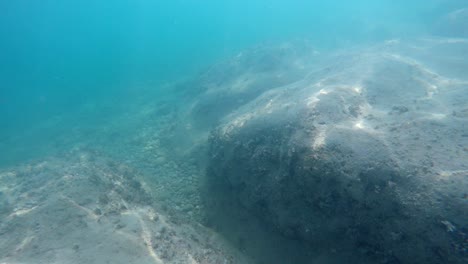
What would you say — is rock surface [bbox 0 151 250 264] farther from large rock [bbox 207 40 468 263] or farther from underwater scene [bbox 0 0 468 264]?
large rock [bbox 207 40 468 263]

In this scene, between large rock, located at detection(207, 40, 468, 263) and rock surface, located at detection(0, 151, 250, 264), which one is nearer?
large rock, located at detection(207, 40, 468, 263)

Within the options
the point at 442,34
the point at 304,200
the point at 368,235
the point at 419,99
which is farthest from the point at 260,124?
the point at 442,34

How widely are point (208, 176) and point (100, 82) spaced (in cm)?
3954

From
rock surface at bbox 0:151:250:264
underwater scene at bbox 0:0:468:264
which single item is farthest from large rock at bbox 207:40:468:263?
rock surface at bbox 0:151:250:264

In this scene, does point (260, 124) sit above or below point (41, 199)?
below

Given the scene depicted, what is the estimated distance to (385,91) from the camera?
24.6ft

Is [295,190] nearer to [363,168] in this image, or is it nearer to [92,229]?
[363,168]

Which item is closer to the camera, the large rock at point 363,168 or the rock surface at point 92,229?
the large rock at point 363,168

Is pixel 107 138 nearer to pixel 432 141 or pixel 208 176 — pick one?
pixel 208 176

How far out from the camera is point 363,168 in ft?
15.4

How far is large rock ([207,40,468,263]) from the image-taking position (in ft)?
13.2

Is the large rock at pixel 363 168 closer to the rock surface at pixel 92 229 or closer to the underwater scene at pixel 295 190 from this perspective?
the underwater scene at pixel 295 190

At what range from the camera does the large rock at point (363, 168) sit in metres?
4.02

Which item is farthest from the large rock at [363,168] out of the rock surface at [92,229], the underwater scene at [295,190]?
the rock surface at [92,229]
